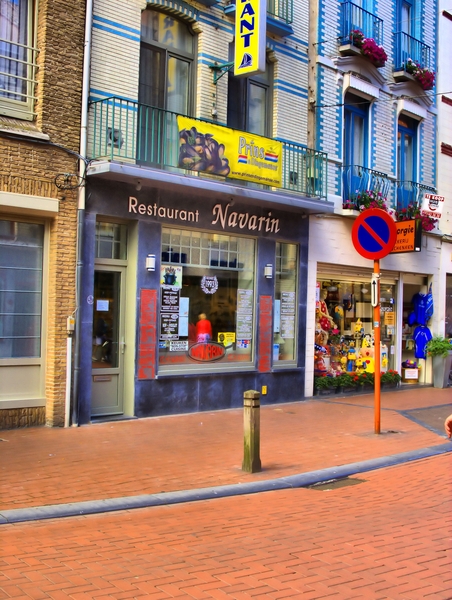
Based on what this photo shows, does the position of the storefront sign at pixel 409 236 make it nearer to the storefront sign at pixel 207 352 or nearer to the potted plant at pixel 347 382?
the potted plant at pixel 347 382

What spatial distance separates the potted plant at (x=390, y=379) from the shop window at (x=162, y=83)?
847cm

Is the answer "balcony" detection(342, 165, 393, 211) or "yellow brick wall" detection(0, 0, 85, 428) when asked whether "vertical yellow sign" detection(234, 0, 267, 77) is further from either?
"balcony" detection(342, 165, 393, 211)

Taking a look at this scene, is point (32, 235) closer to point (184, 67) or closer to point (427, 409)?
point (184, 67)

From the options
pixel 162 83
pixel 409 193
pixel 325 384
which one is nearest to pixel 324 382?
pixel 325 384

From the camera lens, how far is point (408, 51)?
1856cm

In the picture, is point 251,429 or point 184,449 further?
point 184,449

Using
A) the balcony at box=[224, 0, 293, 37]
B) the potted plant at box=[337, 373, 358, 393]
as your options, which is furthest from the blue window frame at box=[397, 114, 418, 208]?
the balcony at box=[224, 0, 293, 37]

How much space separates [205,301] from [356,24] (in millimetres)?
8630

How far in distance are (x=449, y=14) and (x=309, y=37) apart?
7.41 meters

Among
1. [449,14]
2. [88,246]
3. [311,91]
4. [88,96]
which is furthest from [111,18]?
[449,14]

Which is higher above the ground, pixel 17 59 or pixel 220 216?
pixel 17 59

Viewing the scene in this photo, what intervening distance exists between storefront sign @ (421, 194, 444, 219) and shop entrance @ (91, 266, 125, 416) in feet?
32.2

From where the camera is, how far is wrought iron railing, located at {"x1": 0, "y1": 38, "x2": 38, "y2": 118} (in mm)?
10172

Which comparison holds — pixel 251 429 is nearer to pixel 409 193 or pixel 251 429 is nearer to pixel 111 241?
pixel 111 241
